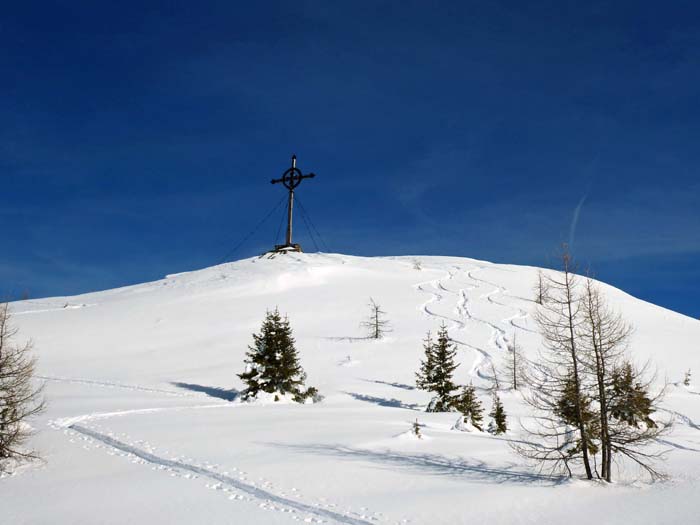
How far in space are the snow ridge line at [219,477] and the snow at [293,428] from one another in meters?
0.06

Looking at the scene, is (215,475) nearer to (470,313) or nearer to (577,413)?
(577,413)

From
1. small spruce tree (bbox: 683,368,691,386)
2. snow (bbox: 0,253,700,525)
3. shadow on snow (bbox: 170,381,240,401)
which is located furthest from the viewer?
small spruce tree (bbox: 683,368,691,386)

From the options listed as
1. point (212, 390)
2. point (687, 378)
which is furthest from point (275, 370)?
point (687, 378)

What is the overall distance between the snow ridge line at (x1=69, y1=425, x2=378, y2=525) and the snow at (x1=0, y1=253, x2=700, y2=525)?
63 mm

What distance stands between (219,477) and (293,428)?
23.8 feet

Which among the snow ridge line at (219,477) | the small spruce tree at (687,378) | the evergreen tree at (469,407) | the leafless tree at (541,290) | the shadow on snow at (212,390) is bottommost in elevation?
the snow ridge line at (219,477)

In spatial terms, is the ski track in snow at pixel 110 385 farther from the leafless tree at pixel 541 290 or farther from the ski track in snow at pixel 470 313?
the ski track in snow at pixel 470 313

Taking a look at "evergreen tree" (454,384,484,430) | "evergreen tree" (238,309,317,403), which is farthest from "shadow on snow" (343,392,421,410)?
"evergreen tree" (238,309,317,403)

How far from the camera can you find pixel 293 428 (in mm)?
21688

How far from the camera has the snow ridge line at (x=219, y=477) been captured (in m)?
11.9

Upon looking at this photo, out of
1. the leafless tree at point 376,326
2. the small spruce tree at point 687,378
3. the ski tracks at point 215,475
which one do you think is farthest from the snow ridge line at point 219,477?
the small spruce tree at point 687,378

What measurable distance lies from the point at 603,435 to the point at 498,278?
248 feet

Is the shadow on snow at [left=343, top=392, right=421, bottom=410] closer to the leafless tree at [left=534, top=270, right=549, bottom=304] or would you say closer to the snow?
the snow

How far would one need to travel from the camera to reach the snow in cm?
1260
